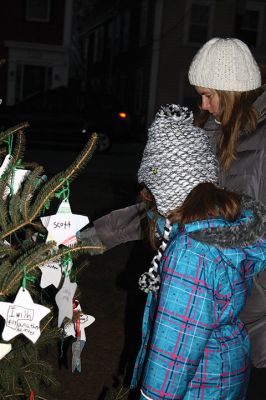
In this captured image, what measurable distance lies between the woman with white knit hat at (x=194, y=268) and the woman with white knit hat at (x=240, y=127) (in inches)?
10.0

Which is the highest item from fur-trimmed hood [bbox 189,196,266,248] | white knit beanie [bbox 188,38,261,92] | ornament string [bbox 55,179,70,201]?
white knit beanie [bbox 188,38,261,92]

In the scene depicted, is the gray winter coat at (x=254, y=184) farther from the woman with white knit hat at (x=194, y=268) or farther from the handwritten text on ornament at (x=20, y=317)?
the handwritten text on ornament at (x=20, y=317)

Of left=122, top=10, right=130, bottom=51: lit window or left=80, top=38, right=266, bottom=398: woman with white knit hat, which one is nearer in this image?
left=80, top=38, right=266, bottom=398: woman with white knit hat

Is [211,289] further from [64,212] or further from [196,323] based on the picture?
[64,212]

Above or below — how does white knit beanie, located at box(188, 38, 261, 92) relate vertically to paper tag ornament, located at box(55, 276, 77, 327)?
above

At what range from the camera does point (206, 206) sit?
2229 millimetres

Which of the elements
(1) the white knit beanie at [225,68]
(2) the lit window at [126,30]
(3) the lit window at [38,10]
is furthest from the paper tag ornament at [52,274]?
(2) the lit window at [126,30]

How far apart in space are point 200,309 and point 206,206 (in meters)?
0.32

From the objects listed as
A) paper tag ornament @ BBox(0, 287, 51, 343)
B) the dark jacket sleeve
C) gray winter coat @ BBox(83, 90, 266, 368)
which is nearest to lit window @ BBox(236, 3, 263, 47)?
the dark jacket sleeve

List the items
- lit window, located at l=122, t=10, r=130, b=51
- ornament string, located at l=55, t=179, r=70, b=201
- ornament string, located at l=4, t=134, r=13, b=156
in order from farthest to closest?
lit window, located at l=122, t=10, r=130, b=51
ornament string, located at l=4, t=134, r=13, b=156
ornament string, located at l=55, t=179, r=70, b=201

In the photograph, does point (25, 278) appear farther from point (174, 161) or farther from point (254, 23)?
point (254, 23)

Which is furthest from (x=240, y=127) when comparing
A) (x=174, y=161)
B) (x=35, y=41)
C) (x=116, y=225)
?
(x=35, y=41)

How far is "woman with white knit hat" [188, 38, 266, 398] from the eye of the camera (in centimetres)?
266

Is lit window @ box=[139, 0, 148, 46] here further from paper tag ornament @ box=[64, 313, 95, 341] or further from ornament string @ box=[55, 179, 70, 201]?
ornament string @ box=[55, 179, 70, 201]
